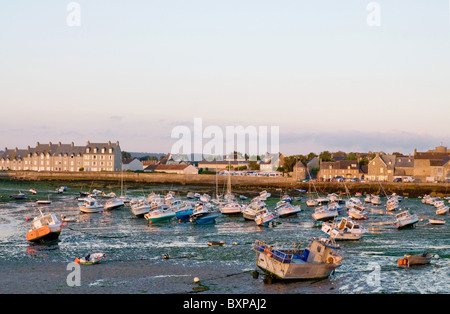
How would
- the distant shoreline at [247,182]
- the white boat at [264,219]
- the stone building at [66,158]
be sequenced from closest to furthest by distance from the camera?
the white boat at [264,219], the distant shoreline at [247,182], the stone building at [66,158]

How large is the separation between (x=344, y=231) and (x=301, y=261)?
A: 39.8 feet

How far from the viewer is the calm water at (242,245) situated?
25.6m

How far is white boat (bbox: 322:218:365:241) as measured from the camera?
37312 millimetres

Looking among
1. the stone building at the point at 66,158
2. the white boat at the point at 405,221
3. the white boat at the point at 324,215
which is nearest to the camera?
the white boat at the point at 405,221

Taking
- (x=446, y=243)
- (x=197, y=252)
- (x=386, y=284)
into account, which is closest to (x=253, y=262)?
(x=197, y=252)

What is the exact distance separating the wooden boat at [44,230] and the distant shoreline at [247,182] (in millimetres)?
54203

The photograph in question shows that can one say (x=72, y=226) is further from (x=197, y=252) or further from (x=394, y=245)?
(x=394, y=245)

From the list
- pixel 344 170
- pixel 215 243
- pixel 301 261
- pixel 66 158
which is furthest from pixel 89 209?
pixel 66 158

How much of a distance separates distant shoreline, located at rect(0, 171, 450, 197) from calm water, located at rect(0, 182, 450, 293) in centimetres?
3805

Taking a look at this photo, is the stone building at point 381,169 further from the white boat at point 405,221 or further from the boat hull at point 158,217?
the boat hull at point 158,217

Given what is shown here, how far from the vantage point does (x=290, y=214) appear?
2106 inches

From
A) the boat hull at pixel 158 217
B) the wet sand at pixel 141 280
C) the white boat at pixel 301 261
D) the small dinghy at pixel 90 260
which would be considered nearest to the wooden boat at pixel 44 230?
the wet sand at pixel 141 280
